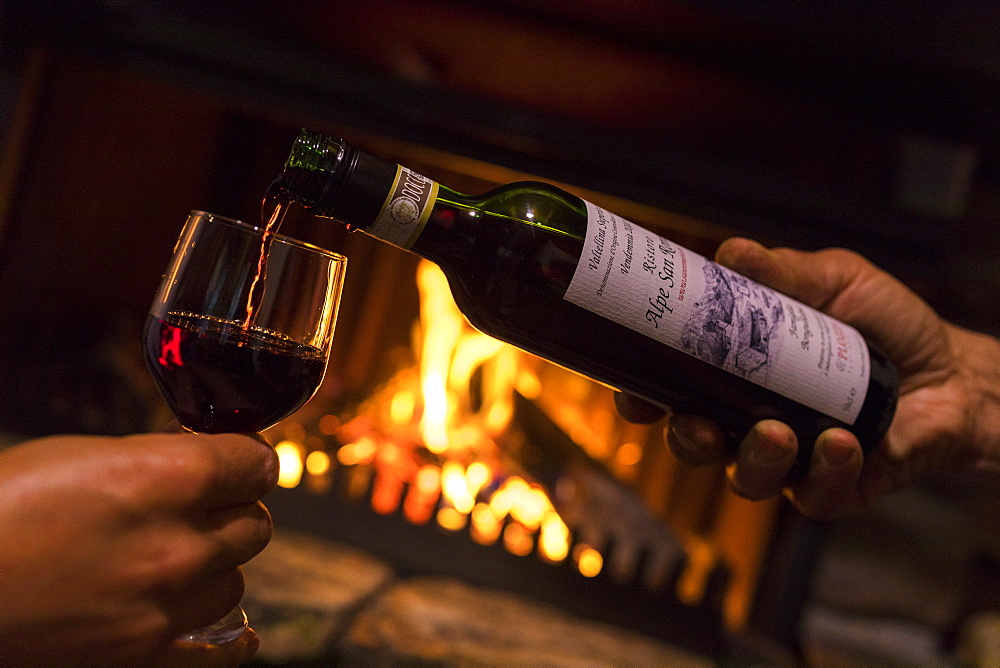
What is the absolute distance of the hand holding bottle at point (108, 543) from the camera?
Answer: 468 mm

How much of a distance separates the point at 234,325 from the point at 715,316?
1.52 feet

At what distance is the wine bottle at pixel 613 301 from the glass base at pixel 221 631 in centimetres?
37

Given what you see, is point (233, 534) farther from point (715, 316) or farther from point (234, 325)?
point (715, 316)

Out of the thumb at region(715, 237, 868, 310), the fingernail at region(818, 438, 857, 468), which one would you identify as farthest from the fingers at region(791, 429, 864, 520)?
the thumb at region(715, 237, 868, 310)

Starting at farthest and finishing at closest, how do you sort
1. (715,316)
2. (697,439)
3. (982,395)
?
(982,395), (697,439), (715,316)

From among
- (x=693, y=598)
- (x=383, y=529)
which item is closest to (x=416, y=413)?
(x=383, y=529)

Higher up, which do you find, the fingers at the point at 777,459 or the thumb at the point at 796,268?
the thumb at the point at 796,268

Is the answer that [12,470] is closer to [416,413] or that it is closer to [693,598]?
[416,413]

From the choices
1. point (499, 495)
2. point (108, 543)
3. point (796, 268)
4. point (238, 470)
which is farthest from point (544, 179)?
point (108, 543)

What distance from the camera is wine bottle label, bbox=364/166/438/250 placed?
69cm

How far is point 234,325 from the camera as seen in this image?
662 millimetres

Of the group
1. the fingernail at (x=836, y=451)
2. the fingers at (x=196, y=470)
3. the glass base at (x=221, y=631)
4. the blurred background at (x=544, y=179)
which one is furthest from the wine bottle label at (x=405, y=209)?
the blurred background at (x=544, y=179)

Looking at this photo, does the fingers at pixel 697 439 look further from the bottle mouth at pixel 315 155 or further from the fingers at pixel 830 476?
the bottle mouth at pixel 315 155

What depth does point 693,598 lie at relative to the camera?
150 centimetres
